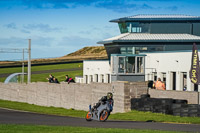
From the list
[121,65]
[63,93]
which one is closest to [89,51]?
[121,65]

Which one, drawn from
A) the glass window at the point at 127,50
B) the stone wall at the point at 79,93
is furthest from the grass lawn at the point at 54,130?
the glass window at the point at 127,50

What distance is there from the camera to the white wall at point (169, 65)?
40156 mm

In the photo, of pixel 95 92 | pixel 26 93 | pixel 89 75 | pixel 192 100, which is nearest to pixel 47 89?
pixel 26 93

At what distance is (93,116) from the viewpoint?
2436 centimetres

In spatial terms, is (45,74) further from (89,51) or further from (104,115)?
(89,51)

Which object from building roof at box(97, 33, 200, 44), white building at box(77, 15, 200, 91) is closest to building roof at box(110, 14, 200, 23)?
white building at box(77, 15, 200, 91)

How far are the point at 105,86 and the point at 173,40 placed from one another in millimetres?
18562

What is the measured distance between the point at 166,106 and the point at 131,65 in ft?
74.7

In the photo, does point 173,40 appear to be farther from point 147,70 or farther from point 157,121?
point 157,121

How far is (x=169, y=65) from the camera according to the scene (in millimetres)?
42906

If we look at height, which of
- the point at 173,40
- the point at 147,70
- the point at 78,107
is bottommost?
the point at 78,107

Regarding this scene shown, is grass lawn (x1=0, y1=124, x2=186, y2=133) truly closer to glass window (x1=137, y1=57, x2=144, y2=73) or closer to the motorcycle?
the motorcycle

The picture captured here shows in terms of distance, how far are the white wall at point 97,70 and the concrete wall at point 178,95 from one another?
25.9m

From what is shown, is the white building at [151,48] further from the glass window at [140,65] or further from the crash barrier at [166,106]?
the crash barrier at [166,106]
